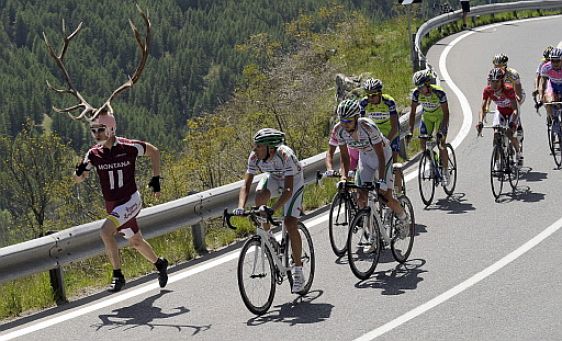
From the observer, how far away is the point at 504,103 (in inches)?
577

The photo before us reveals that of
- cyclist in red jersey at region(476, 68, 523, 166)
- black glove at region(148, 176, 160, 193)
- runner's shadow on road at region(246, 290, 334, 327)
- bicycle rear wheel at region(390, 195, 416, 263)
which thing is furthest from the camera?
cyclist in red jersey at region(476, 68, 523, 166)

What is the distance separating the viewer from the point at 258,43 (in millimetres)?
41750

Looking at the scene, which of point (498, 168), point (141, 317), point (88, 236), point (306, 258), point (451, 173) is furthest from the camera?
point (451, 173)

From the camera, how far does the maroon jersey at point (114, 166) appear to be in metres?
9.81

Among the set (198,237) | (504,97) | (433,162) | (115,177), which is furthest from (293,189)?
(504,97)

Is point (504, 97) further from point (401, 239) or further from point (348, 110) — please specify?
point (348, 110)

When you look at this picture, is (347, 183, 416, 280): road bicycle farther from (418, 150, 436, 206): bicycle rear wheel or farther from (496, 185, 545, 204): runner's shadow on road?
(496, 185, 545, 204): runner's shadow on road

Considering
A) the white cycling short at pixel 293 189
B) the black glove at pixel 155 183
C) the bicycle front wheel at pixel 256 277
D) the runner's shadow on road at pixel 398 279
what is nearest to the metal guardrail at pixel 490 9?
the runner's shadow on road at pixel 398 279

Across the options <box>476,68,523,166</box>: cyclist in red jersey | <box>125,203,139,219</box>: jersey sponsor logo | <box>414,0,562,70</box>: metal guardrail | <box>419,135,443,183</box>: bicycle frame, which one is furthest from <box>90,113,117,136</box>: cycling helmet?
<box>414,0,562,70</box>: metal guardrail

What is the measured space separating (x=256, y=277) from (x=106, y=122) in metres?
2.25

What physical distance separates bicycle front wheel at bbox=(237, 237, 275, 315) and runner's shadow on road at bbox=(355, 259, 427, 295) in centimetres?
120

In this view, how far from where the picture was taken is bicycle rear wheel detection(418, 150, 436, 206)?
1391cm

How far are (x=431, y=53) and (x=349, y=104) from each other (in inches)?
839

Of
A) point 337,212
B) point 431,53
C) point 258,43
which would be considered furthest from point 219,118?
point 337,212
